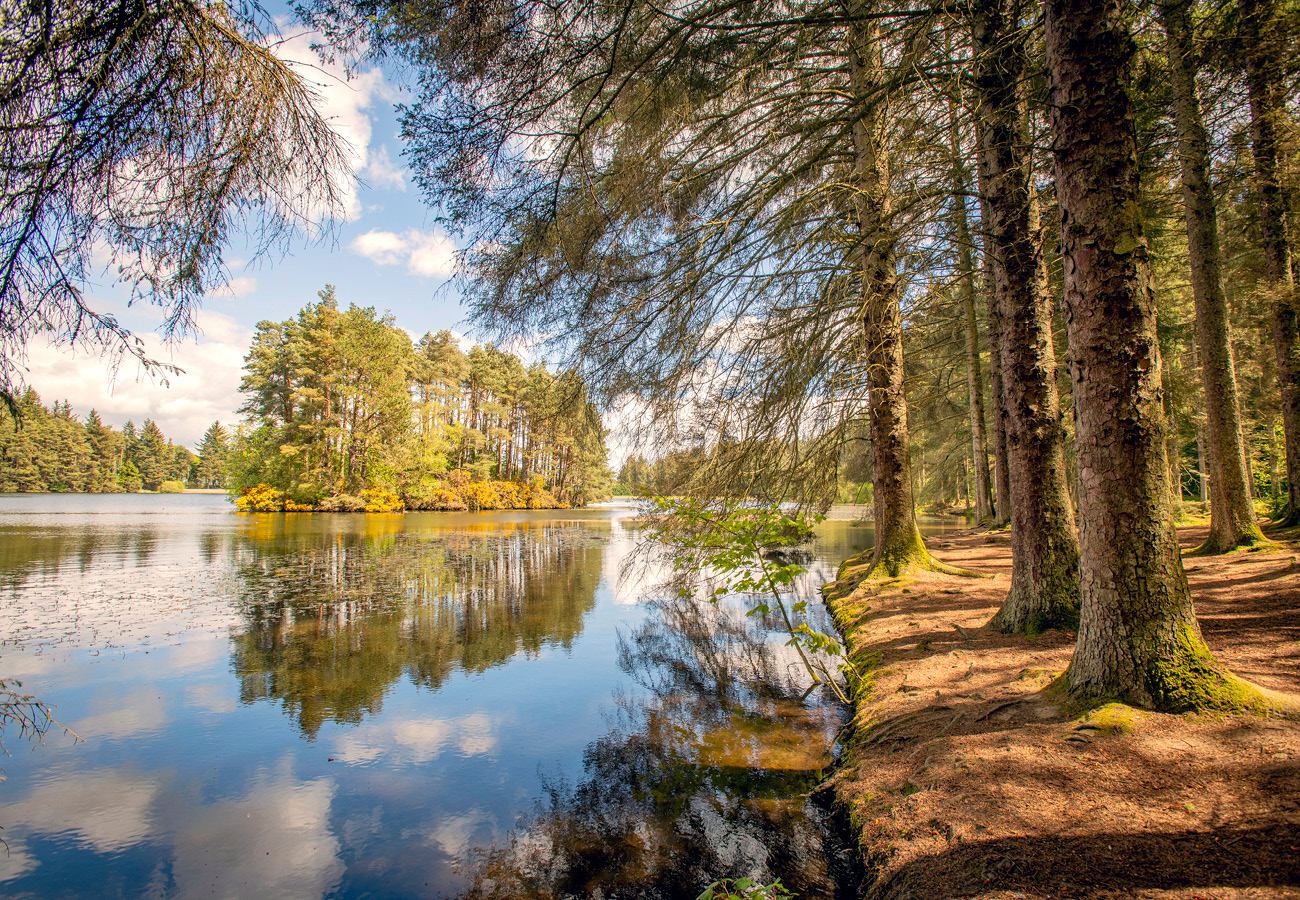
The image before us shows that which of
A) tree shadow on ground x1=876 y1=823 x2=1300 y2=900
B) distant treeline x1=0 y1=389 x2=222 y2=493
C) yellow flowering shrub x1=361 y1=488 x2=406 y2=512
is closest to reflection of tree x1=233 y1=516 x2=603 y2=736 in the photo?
tree shadow on ground x1=876 y1=823 x2=1300 y2=900

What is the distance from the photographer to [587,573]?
12805 mm

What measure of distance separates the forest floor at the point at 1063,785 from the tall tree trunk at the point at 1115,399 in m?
0.29

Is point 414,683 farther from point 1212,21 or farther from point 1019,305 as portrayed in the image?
point 1212,21

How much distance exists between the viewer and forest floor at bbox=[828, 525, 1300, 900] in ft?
5.93

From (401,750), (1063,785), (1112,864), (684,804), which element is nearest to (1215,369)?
(1063,785)

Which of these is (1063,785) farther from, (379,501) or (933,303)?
(379,501)

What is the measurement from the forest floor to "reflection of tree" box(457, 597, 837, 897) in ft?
1.30

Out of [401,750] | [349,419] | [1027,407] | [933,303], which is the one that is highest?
[349,419]

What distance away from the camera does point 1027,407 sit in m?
4.67

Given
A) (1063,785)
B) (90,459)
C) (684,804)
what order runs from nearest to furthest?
(1063,785) < (684,804) < (90,459)

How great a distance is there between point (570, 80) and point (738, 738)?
5.01 m

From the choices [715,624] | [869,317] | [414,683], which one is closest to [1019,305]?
[869,317]

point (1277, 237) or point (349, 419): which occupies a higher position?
point (349, 419)

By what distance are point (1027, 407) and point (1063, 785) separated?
329 cm
